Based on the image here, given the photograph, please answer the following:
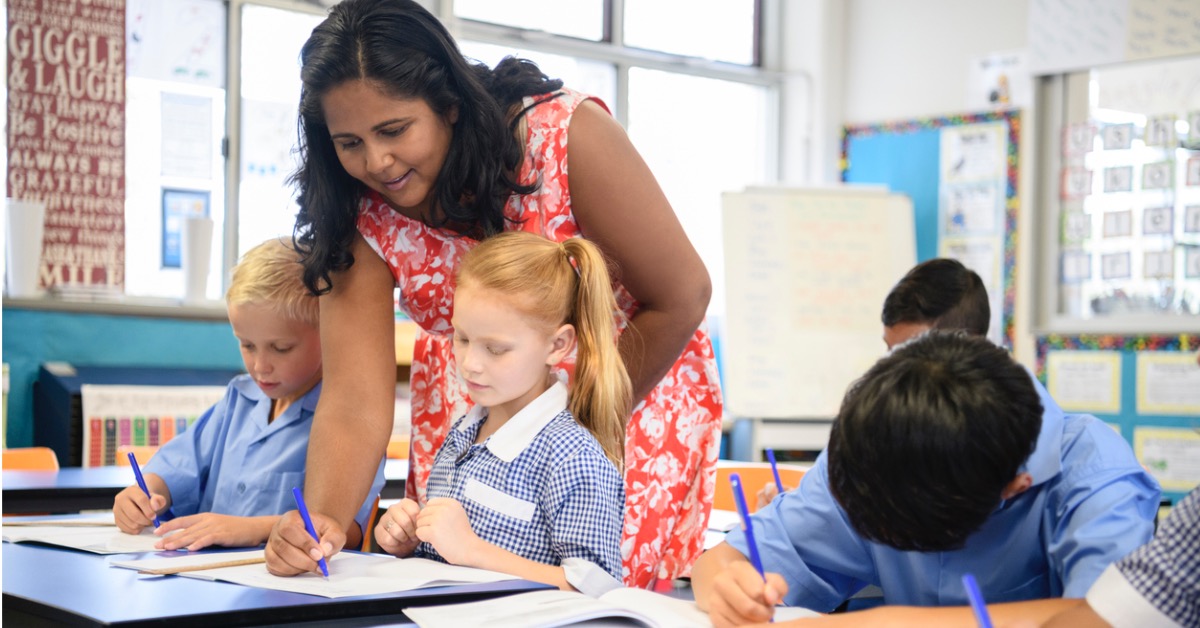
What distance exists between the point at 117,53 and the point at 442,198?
3.27 meters

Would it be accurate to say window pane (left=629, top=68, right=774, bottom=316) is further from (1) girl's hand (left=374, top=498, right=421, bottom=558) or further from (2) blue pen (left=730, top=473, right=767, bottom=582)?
(2) blue pen (left=730, top=473, right=767, bottom=582)

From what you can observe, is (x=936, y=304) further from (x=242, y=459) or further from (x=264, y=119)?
(x=264, y=119)

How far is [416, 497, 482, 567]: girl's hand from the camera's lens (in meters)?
1.30

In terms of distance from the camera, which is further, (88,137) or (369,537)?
(88,137)

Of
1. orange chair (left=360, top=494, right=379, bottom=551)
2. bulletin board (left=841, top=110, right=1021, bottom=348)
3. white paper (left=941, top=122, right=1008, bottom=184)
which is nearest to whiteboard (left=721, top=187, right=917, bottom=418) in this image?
bulletin board (left=841, top=110, right=1021, bottom=348)

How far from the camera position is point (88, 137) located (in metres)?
4.23

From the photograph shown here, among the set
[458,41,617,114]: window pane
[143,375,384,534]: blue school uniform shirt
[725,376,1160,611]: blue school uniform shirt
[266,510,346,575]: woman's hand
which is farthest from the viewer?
[458,41,617,114]: window pane

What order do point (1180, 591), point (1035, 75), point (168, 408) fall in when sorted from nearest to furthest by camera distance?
point (1180, 591)
point (168, 408)
point (1035, 75)

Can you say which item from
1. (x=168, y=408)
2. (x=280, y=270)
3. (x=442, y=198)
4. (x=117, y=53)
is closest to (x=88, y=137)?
(x=117, y=53)

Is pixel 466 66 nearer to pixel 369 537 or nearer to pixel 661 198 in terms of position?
pixel 661 198

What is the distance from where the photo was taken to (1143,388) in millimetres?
5074

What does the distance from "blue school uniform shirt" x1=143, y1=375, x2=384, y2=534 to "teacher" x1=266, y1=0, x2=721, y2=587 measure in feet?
1.08

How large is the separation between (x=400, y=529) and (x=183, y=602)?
1.23 feet

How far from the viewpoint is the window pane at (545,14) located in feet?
18.2
